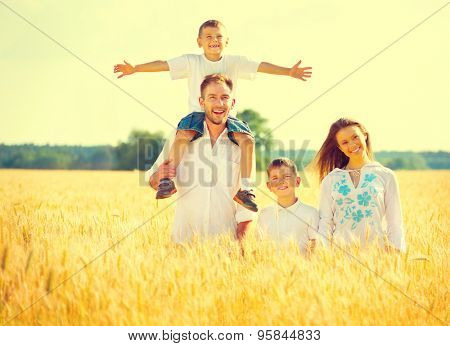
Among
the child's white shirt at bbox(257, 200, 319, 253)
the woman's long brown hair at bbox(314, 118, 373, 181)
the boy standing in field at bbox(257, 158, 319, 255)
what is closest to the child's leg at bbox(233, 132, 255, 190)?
the boy standing in field at bbox(257, 158, 319, 255)

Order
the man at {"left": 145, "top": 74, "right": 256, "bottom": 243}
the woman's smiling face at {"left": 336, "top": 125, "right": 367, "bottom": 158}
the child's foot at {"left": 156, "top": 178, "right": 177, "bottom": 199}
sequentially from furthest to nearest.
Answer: the man at {"left": 145, "top": 74, "right": 256, "bottom": 243} → the child's foot at {"left": 156, "top": 178, "right": 177, "bottom": 199} → the woman's smiling face at {"left": 336, "top": 125, "right": 367, "bottom": 158}

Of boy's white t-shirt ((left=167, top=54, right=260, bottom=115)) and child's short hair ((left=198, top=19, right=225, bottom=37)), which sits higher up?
child's short hair ((left=198, top=19, right=225, bottom=37))

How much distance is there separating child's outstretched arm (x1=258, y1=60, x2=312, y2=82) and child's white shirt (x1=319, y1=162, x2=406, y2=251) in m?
1.22

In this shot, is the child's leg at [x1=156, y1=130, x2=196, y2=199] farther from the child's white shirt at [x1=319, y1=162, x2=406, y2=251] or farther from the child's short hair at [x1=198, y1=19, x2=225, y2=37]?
the child's white shirt at [x1=319, y1=162, x2=406, y2=251]

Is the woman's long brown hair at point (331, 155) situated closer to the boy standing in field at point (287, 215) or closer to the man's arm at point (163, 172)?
the boy standing in field at point (287, 215)

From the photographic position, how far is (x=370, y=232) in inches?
192

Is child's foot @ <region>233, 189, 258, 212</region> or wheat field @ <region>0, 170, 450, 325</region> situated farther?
child's foot @ <region>233, 189, 258, 212</region>

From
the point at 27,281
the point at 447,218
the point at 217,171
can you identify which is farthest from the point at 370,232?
the point at 447,218

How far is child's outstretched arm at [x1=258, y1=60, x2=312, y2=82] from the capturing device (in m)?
5.75

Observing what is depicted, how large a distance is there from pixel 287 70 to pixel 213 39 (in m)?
0.81

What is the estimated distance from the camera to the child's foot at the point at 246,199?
5086mm

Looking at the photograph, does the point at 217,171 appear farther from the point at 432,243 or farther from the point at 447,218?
the point at 447,218

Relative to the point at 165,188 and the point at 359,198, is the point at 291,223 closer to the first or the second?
the point at 359,198
